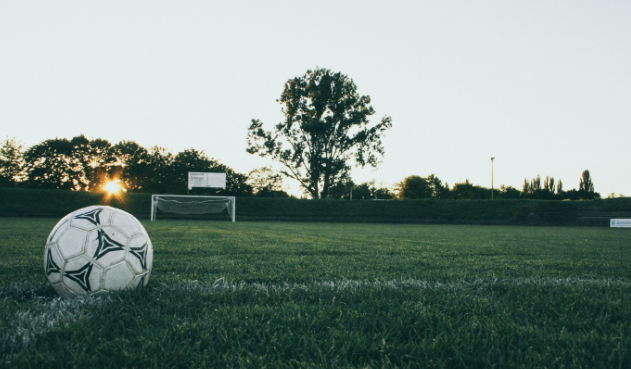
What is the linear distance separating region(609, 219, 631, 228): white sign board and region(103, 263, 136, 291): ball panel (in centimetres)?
2824

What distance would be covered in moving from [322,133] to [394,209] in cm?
1139

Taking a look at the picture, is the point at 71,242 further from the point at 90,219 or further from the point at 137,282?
the point at 137,282

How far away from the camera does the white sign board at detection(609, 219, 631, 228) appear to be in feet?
69.7

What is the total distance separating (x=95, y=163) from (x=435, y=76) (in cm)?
4525

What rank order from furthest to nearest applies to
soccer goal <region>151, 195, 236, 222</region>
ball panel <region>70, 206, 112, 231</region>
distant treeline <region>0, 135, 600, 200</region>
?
distant treeline <region>0, 135, 600, 200</region>
soccer goal <region>151, 195, 236, 222</region>
ball panel <region>70, 206, 112, 231</region>

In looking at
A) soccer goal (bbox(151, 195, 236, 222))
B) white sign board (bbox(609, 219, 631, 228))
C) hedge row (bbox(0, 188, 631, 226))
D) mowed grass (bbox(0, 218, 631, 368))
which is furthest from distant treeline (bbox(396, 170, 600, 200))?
mowed grass (bbox(0, 218, 631, 368))

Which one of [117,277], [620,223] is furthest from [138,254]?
[620,223]

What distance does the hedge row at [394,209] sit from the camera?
24.1m

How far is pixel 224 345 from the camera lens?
1.52m

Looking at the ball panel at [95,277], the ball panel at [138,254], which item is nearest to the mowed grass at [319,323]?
the ball panel at [95,277]

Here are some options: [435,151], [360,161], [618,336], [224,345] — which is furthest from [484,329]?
[435,151]

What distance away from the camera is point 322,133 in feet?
113

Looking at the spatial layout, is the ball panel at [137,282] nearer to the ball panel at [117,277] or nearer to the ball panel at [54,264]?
the ball panel at [117,277]

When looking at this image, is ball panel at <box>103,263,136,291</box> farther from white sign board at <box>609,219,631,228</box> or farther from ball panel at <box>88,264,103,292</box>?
white sign board at <box>609,219,631,228</box>
